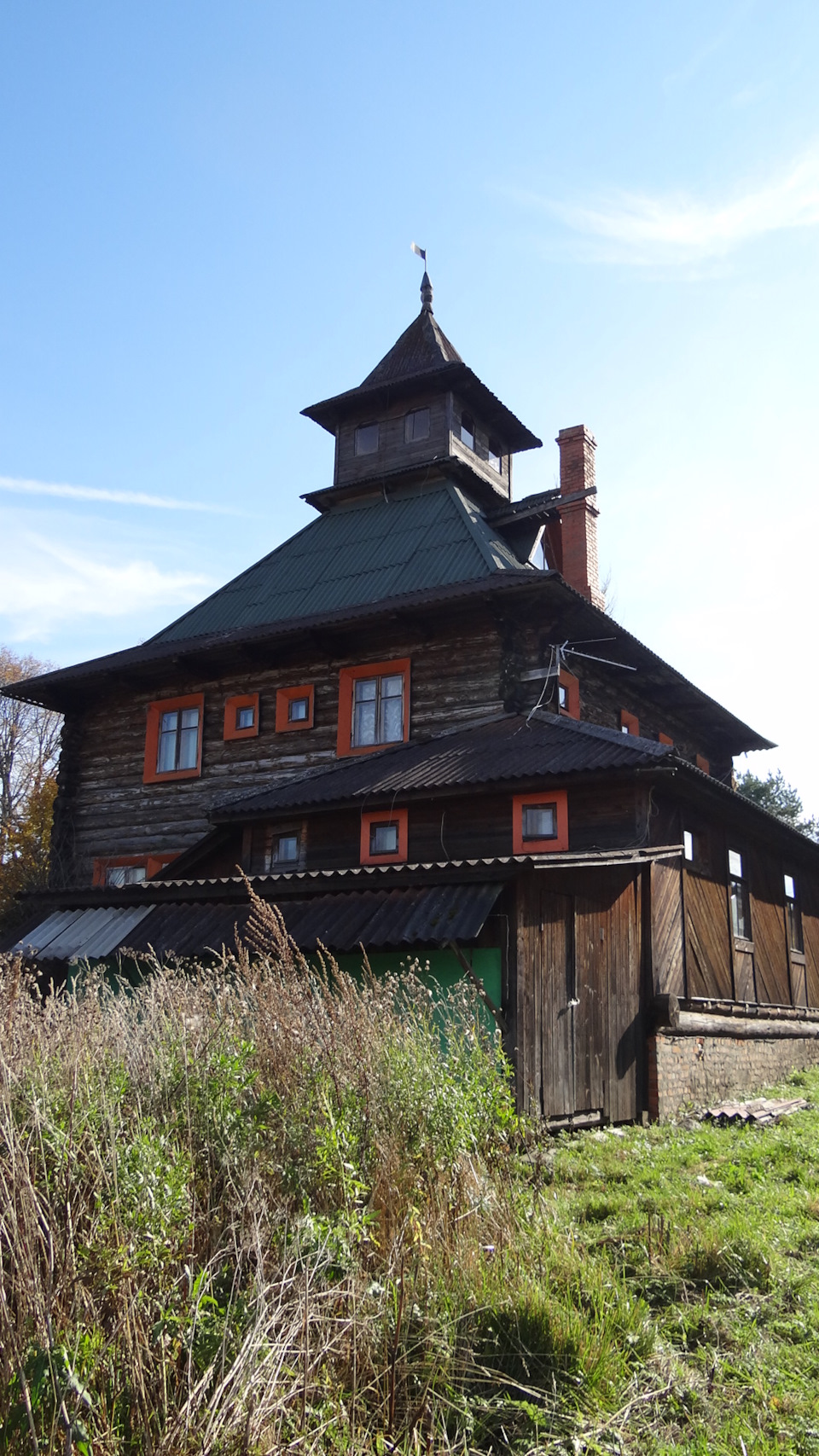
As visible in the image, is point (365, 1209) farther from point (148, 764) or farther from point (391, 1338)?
point (148, 764)

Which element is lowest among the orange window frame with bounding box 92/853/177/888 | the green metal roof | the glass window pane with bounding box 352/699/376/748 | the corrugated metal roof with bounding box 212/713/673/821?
the orange window frame with bounding box 92/853/177/888

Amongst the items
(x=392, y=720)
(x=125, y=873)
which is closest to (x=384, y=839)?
(x=392, y=720)

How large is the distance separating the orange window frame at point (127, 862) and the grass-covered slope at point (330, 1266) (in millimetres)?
14193

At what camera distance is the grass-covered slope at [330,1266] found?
3.94 metres

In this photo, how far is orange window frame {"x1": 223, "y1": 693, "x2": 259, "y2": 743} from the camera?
2052 cm

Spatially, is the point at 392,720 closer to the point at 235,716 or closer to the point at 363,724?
the point at 363,724

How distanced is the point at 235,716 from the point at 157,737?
1923 millimetres

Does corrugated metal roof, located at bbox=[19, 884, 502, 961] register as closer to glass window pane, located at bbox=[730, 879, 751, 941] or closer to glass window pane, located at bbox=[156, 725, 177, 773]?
glass window pane, located at bbox=[156, 725, 177, 773]

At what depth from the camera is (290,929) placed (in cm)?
1256

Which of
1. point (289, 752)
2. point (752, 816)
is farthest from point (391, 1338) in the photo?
point (289, 752)

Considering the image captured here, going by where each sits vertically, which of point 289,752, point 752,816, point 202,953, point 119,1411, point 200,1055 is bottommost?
point 119,1411

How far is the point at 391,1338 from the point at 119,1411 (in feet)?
3.60

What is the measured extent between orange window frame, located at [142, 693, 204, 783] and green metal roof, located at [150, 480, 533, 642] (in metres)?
1.28

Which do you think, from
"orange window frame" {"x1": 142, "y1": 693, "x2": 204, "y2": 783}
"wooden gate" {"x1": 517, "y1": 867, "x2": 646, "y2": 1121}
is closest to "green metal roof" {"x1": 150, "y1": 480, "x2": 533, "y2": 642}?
"orange window frame" {"x1": 142, "y1": 693, "x2": 204, "y2": 783}
